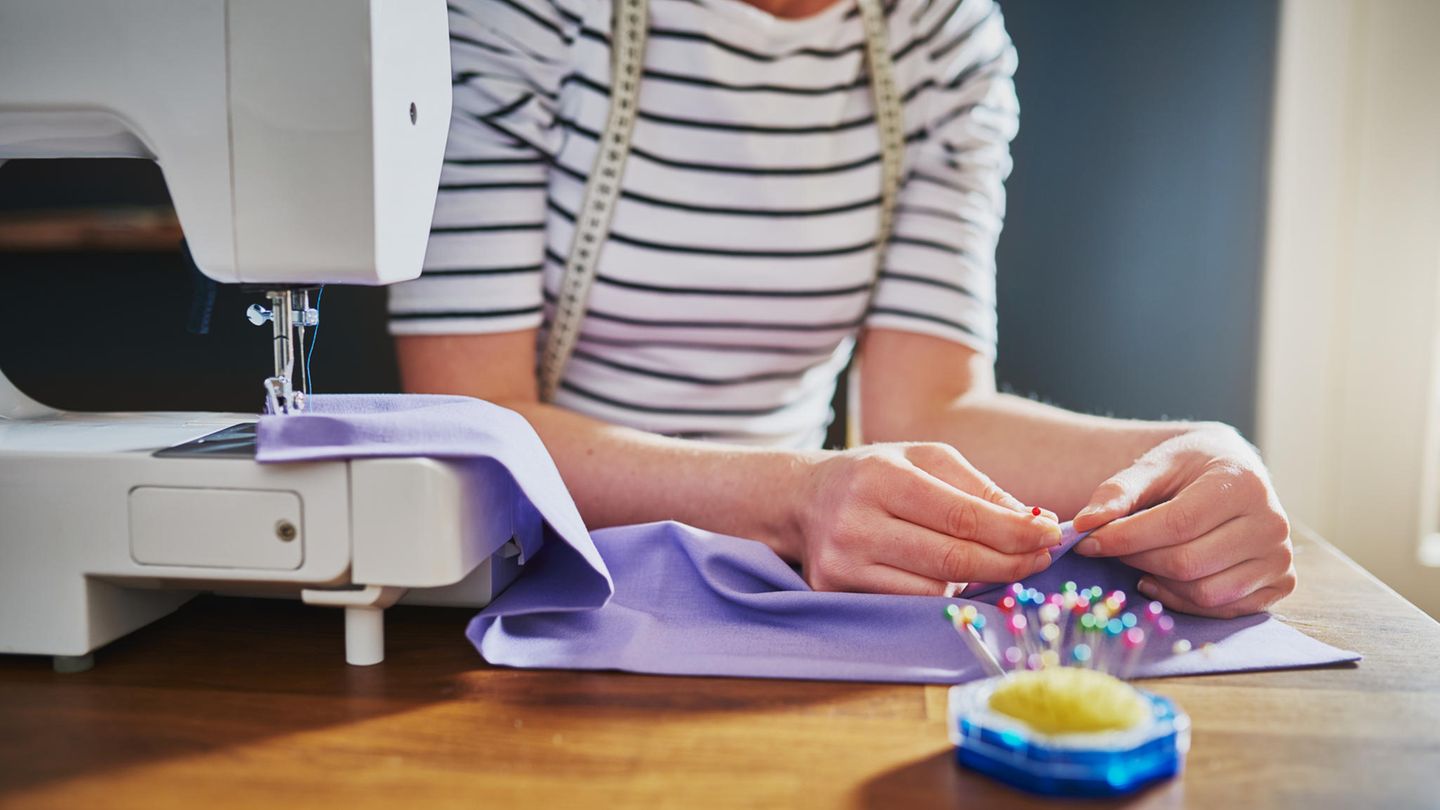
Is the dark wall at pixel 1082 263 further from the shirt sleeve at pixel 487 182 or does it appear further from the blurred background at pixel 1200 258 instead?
the shirt sleeve at pixel 487 182

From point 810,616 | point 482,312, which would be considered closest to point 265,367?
point 482,312

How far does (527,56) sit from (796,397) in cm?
54

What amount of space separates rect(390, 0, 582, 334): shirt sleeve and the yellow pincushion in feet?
2.36

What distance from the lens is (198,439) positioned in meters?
0.85

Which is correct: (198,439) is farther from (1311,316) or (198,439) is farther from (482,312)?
(1311,316)

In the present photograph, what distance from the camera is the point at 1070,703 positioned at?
2.04 feet

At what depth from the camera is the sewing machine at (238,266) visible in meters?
0.78

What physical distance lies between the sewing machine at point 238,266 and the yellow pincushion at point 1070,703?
361 millimetres

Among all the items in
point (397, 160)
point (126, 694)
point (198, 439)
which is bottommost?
point (126, 694)

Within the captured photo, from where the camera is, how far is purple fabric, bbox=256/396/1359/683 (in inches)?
30.7

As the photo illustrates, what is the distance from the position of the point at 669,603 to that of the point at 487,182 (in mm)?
530

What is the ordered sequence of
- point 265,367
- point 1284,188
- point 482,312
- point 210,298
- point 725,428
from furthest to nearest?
point 1284,188
point 265,367
point 725,428
point 482,312
point 210,298

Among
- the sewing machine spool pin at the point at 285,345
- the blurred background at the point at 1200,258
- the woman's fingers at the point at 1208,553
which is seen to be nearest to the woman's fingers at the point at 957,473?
the woman's fingers at the point at 1208,553

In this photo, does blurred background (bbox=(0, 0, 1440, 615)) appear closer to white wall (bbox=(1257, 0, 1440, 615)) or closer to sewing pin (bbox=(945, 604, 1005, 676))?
white wall (bbox=(1257, 0, 1440, 615))
